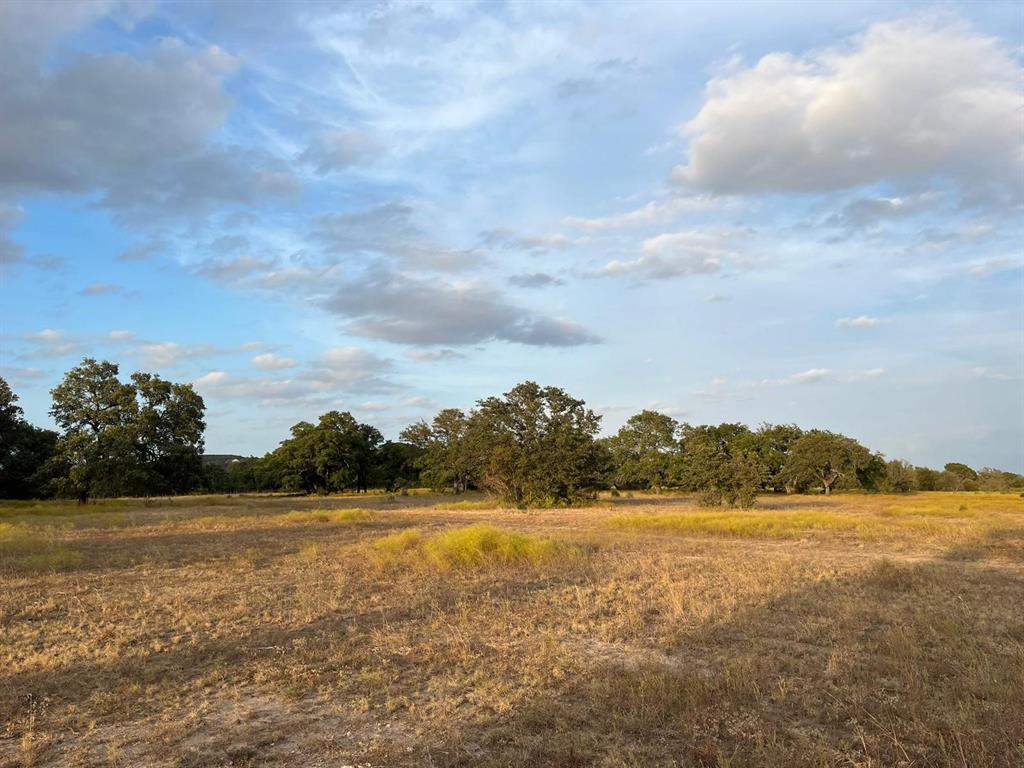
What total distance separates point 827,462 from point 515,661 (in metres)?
65.9

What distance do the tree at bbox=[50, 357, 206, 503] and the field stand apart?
3270 centimetres

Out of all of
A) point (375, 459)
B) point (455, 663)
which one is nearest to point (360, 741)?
point (455, 663)

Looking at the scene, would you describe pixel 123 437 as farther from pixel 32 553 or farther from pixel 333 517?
pixel 32 553

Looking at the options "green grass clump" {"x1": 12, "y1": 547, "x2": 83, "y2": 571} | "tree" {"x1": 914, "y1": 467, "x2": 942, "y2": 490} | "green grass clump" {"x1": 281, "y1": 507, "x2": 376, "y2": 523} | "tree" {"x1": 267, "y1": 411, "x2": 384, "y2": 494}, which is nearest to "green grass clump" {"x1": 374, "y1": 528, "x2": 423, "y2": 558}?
"green grass clump" {"x1": 12, "y1": 547, "x2": 83, "y2": 571}

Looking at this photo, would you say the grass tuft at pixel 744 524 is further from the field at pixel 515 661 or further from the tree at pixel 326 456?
the tree at pixel 326 456

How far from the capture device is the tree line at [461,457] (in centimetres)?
4347

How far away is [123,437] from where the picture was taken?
44562 mm

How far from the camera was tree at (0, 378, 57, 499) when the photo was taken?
45.3 metres

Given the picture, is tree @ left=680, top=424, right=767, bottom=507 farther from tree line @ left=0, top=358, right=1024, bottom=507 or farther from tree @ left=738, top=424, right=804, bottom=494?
tree @ left=738, top=424, right=804, bottom=494

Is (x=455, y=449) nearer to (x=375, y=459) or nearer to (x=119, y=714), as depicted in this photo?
(x=375, y=459)

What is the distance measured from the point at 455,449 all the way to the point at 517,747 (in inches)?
2445

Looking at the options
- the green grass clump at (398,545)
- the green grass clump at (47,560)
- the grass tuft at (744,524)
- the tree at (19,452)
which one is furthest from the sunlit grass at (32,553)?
the tree at (19,452)

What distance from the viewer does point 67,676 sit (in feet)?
22.6

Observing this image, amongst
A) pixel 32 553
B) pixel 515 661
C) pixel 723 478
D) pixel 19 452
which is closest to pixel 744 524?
pixel 723 478
